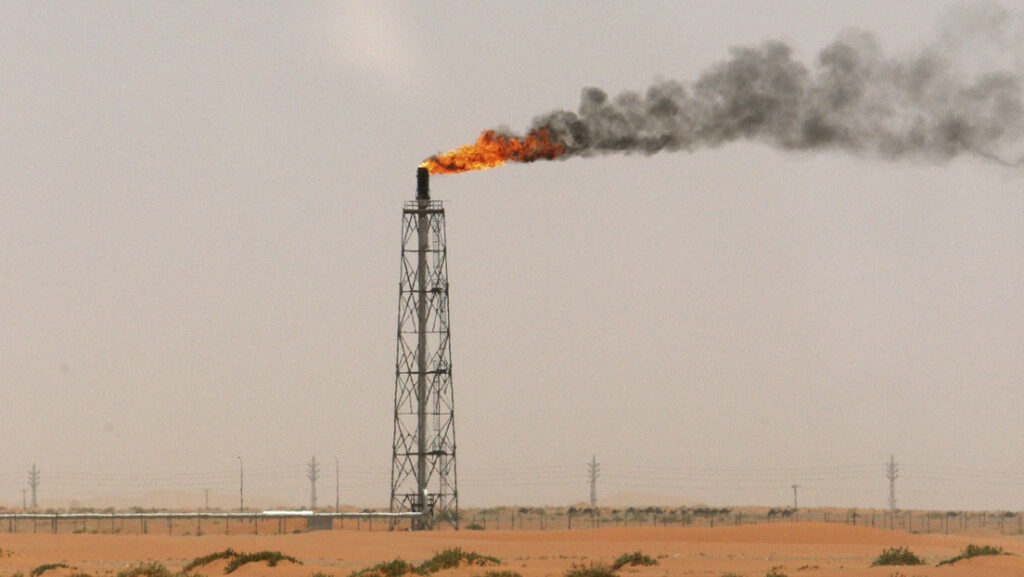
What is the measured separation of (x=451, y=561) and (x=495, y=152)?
28859 mm

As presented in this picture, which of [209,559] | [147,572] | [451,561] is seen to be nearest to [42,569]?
[147,572]

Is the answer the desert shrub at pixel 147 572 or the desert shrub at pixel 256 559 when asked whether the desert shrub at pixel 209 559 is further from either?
the desert shrub at pixel 147 572

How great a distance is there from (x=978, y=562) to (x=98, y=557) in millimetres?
37246

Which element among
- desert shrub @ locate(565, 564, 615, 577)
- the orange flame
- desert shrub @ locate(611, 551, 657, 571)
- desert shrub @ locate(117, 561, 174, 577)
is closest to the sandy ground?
desert shrub @ locate(611, 551, 657, 571)

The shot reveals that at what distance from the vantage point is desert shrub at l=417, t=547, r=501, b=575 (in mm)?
57000

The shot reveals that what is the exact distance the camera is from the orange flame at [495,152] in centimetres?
8038

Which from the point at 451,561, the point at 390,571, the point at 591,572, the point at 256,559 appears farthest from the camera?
the point at 256,559

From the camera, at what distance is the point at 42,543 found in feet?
263

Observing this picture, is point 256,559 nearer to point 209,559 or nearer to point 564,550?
point 209,559

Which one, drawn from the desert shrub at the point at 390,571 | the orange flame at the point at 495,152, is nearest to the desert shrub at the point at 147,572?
the desert shrub at the point at 390,571

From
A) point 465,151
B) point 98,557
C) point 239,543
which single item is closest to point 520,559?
point 239,543

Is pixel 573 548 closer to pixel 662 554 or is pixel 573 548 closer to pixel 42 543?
pixel 662 554

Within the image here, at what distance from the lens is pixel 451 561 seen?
191 feet

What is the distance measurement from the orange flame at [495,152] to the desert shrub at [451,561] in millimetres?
25575
